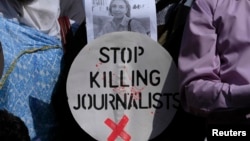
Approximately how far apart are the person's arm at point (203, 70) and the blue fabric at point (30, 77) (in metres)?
0.46

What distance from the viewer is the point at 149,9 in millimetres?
2432

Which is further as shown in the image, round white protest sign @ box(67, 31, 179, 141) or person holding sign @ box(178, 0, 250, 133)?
round white protest sign @ box(67, 31, 179, 141)

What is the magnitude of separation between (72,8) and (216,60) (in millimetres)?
625

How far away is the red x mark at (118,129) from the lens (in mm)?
2367

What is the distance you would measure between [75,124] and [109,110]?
131 mm

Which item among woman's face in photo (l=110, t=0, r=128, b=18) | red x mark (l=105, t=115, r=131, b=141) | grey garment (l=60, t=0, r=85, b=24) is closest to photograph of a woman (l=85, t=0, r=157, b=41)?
woman's face in photo (l=110, t=0, r=128, b=18)

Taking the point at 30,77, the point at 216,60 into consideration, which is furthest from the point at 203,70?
the point at 30,77

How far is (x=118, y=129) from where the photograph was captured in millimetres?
2373

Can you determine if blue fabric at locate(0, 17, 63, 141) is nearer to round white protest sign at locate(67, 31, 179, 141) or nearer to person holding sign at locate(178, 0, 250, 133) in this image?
round white protest sign at locate(67, 31, 179, 141)

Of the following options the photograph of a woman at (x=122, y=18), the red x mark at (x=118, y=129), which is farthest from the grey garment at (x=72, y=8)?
the red x mark at (x=118, y=129)

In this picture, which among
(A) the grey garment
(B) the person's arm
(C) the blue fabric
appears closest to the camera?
(B) the person's arm

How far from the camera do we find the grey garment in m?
2.57

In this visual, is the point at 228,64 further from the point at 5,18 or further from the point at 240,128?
the point at 5,18

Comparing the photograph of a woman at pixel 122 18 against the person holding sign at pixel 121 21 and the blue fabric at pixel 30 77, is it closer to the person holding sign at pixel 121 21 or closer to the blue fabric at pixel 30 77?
the person holding sign at pixel 121 21
